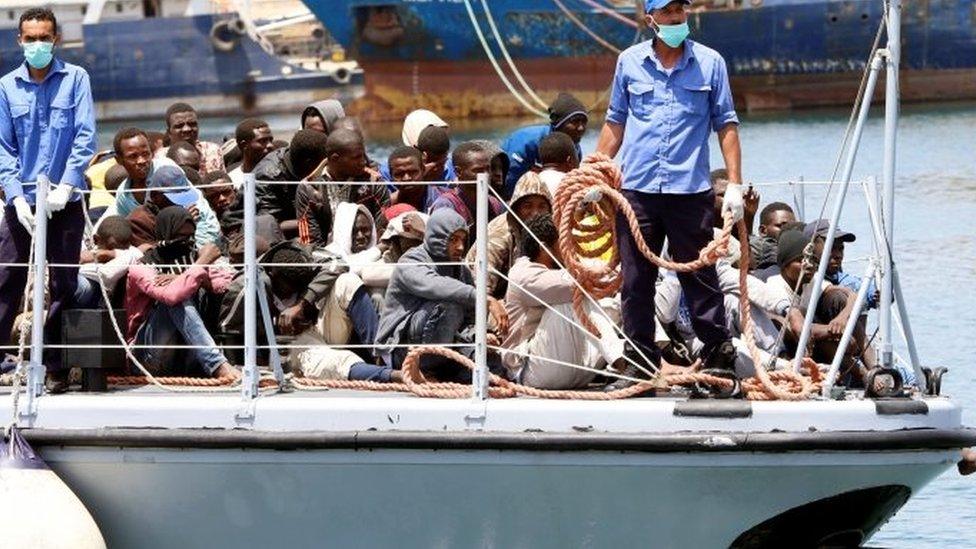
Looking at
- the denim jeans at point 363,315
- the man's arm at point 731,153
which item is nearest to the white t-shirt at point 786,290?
the man's arm at point 731,153

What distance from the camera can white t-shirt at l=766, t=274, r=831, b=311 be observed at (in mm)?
9953

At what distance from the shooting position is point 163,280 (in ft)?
31.9

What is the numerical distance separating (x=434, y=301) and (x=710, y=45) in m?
41.5

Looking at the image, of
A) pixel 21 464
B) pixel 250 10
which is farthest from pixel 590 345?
pixel 250 10

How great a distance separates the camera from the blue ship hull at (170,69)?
57469 mm

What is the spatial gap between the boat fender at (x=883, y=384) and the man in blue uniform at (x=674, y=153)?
60cm

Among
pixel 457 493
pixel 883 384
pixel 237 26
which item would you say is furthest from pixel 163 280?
pixel 237 26

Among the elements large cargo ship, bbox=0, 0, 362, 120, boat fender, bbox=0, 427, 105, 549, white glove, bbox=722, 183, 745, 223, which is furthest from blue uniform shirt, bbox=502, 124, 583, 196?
large cargo ship, bbox=0, 0, 362, 120

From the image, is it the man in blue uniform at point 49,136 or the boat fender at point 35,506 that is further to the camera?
the man in blue uniform at point 49,136

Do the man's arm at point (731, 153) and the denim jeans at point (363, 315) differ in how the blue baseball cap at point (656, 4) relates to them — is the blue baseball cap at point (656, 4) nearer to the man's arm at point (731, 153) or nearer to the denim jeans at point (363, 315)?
the man's arm at point (731, 153)

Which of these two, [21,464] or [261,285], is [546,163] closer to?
[261,285]

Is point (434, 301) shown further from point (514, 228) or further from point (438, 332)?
point (514, 228)

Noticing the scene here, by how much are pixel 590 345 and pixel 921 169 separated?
24.5m

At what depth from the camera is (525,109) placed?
4850 centimetres
